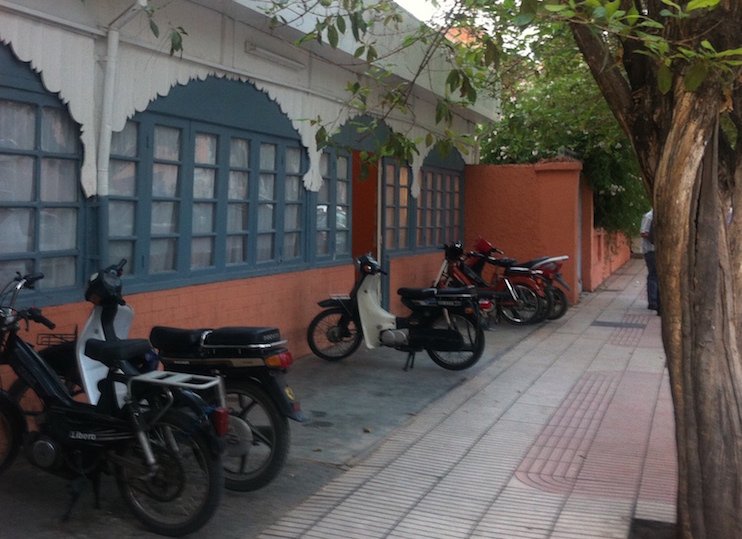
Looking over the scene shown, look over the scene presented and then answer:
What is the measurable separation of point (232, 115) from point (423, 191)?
5694 mm

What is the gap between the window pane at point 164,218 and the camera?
7.52 metres

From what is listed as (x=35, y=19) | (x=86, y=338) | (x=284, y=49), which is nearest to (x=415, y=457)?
(x=86, y=338)

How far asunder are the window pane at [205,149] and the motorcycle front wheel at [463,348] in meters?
2.95

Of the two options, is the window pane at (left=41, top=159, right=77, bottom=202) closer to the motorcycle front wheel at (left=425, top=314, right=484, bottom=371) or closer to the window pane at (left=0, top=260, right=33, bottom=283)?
the window pane at (left=0, top=260, right=33, bottom=283)

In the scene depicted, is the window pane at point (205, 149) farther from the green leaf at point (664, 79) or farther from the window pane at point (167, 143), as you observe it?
the green leaf at point (664, 79)

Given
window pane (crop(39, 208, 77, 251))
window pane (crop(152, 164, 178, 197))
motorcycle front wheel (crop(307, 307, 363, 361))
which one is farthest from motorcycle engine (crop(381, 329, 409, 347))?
window pane (crop(39, 208, 77, 251))

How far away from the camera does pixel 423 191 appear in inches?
539

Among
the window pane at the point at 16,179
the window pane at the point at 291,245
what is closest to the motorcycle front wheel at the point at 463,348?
the window pane at the point at 291,245

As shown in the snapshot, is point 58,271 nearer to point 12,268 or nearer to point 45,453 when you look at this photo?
point 12,268

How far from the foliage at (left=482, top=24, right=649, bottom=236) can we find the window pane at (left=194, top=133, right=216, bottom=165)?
447 cm

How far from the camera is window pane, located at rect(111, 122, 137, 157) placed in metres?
6.96

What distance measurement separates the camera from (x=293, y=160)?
9750mm

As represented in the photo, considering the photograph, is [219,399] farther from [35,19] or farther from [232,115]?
[232,115]

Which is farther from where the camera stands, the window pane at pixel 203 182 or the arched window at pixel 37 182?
the window pane at pixel 203 182
